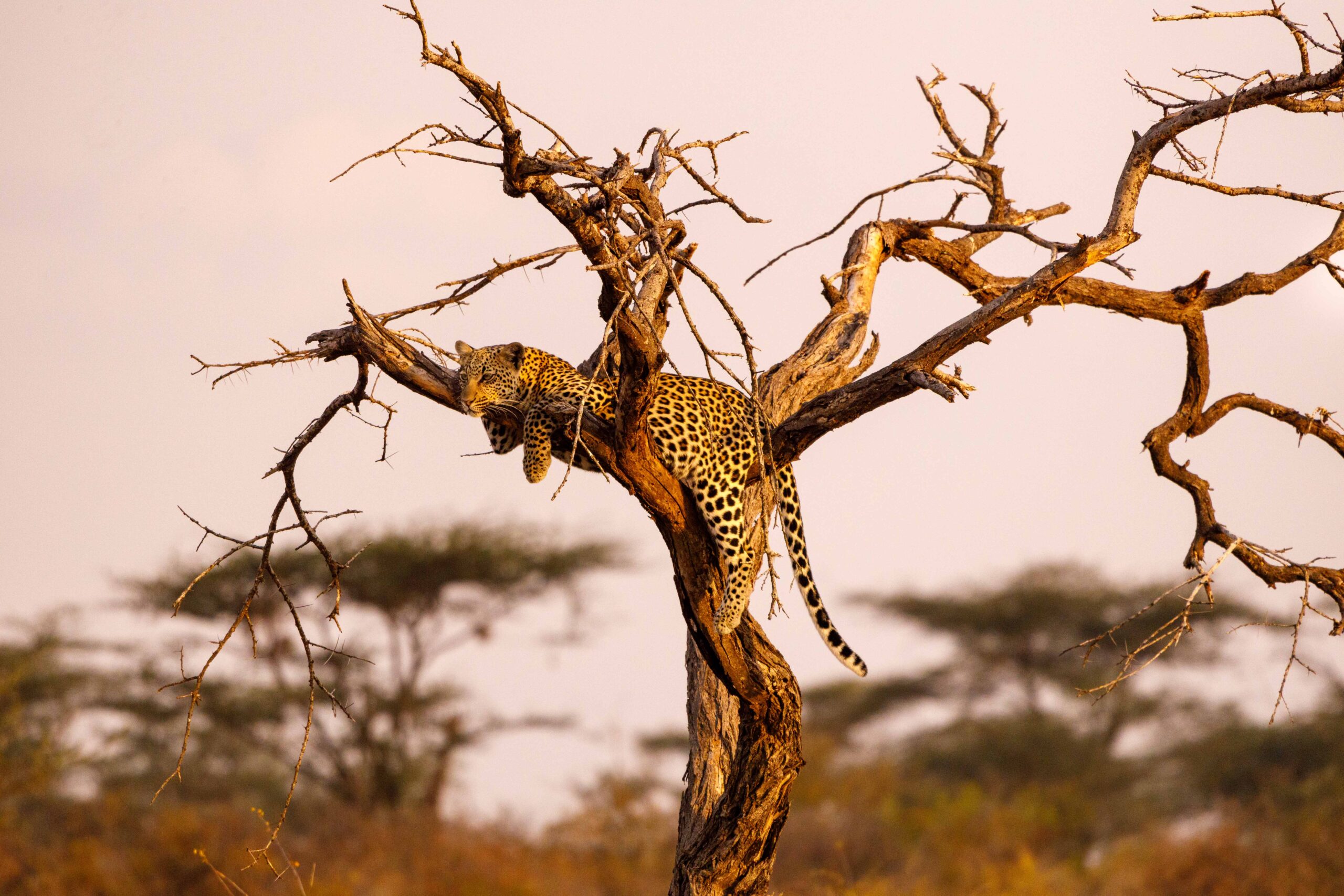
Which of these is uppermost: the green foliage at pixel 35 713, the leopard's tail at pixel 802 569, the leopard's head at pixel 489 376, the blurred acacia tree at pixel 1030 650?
the blurred acacia tree at pixel 1030 650

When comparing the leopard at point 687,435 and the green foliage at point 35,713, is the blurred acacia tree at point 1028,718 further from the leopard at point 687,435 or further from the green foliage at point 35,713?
the leopard at point 687,435

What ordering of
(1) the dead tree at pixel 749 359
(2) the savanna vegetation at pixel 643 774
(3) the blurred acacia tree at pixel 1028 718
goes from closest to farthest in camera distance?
1. (1) the dead tree at pixel 749 359
2. (2) the savanna vegetation at pixel 643 774
3. (3) the blurred acacia tree at pixel 1028 718

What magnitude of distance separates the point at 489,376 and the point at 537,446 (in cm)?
43

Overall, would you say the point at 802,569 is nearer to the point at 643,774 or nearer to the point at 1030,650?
the point at 643,774

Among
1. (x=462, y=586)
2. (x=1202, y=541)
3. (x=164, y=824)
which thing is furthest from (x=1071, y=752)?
(x=1202, y=541)

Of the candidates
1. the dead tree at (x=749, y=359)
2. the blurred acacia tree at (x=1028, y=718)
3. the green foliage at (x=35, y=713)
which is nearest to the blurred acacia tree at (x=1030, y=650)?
the blurred acacia tree at (x=1028, y=718)

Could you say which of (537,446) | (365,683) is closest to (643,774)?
(365,683)

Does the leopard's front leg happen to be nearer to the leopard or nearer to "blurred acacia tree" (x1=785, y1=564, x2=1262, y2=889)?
the leopard

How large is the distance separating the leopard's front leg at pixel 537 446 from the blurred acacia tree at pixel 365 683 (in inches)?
380

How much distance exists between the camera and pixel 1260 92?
167 inches

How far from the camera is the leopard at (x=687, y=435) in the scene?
13.3 ft

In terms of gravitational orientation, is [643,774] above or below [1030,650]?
below

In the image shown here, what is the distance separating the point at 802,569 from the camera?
4.58m

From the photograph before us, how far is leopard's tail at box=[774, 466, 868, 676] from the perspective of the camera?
4461 mm
